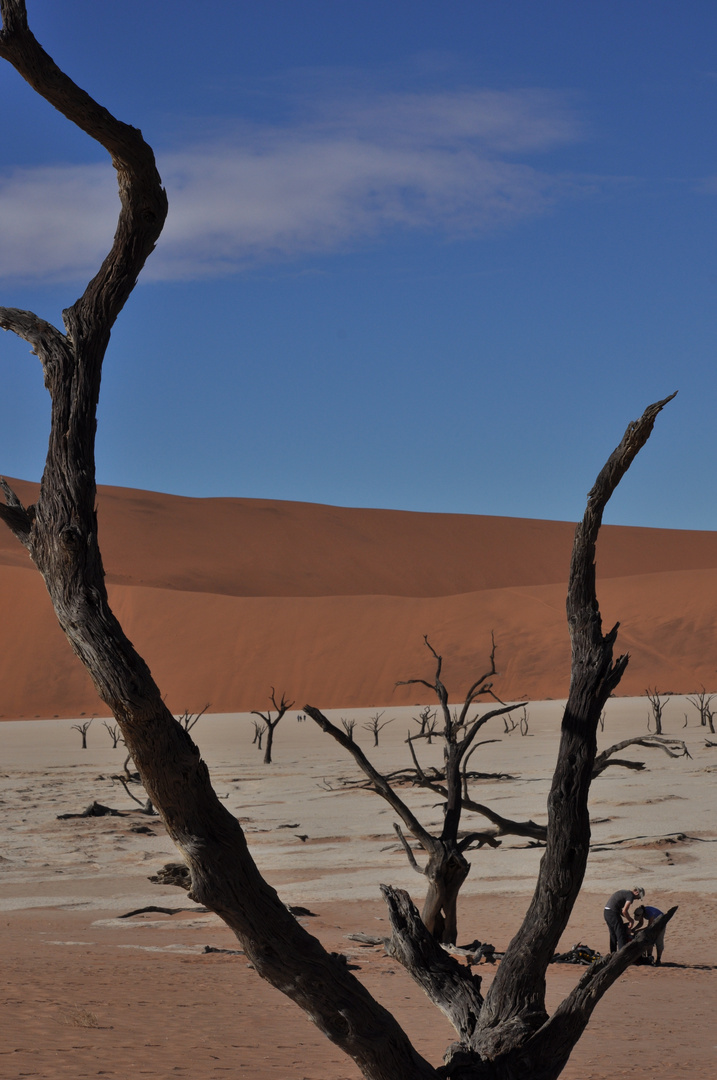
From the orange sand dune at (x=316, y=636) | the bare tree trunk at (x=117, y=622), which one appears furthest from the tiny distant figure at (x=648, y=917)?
the orange sand dune at (x=316, y=636)

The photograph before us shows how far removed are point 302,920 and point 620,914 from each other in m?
4.02

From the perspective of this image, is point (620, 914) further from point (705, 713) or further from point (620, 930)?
point (705, 713)

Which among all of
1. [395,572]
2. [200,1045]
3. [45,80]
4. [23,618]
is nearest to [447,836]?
[200,1045]

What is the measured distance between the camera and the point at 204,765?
11.3 ft

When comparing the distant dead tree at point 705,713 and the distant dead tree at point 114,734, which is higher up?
the distant dead tree at point 705,713

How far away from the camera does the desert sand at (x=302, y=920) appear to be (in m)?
7.49

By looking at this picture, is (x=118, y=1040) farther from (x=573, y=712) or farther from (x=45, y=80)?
(x=45, y=80)

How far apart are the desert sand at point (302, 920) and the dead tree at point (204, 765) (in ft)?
11.0

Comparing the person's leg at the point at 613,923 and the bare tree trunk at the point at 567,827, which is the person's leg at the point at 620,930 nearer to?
the person's leg at the point at 613,923

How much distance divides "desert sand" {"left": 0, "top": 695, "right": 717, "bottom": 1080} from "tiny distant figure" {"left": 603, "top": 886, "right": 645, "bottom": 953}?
0.47 meters

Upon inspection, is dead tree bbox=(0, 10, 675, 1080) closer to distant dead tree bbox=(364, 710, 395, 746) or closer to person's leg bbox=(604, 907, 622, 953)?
person's leg bbox=(604, 907, 622, 953)

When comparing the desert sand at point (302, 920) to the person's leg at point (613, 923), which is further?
the person's leg at point (613, 923)

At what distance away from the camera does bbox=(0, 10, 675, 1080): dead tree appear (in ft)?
10.8

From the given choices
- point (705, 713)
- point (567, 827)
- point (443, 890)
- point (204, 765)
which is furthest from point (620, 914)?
point (705, 713)
